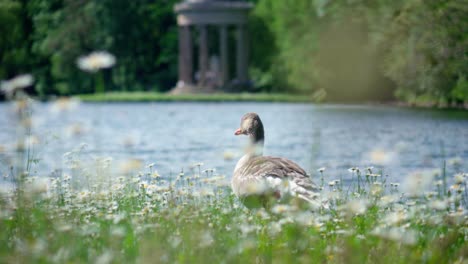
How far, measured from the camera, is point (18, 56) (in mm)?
60375

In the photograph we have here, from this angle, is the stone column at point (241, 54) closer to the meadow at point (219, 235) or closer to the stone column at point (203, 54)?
the stone column at point (203, 54)

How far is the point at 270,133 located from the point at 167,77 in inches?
1624

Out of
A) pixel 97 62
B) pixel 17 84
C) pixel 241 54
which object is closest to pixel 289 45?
pixel 241 54

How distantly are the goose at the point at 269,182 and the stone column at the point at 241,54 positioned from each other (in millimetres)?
49463

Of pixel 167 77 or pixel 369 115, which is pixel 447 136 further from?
pixel 167 77

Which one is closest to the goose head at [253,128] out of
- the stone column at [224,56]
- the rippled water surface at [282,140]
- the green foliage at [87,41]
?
the rippled water surface at [282,140]

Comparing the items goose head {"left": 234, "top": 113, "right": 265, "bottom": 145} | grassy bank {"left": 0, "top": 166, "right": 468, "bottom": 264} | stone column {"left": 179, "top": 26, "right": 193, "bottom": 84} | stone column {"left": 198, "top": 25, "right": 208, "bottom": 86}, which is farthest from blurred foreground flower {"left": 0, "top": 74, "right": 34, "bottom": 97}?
stone column {"left": 179, "top": 26, "right": 193, "bottom": 84}

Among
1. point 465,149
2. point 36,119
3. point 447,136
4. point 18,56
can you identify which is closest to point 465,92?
point 447,136

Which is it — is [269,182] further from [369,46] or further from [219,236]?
[369,46]

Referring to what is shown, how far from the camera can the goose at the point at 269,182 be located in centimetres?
655

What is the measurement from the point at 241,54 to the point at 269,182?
5141cm

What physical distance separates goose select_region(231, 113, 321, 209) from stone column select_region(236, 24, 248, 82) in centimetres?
4946

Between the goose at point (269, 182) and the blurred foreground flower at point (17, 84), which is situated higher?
the blurred foreground flower at point (17, 84)

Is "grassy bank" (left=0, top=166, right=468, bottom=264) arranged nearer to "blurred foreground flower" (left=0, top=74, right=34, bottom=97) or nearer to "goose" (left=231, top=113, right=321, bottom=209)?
"goose" (left=231, top=113, right=321, bottom=209)
